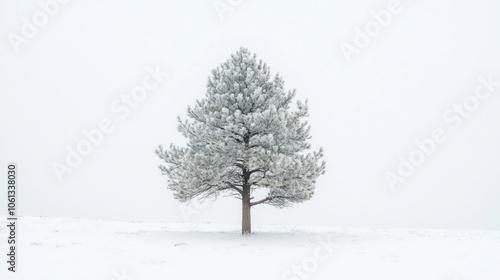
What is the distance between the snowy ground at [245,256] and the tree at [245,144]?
2.75 m

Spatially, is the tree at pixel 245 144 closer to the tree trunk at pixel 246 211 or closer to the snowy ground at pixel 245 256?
the tree trunk at pixel 246 211

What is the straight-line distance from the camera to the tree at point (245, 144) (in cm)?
2119

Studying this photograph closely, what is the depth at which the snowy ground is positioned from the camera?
13.6 m

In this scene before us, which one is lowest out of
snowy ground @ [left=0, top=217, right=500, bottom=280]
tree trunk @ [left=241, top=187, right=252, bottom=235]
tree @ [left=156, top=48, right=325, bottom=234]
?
snowy ground @ [left=0, top=217, right=500, bottom=280]

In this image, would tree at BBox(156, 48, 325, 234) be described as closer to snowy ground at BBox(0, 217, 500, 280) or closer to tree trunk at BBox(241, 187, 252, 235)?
tree trunk at BBox(241, 187, 252, 235)

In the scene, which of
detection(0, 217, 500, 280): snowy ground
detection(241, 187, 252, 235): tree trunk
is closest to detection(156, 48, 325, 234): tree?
detection(241, 187, 252, 235): tree trunk

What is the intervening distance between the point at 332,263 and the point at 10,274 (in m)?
11.0

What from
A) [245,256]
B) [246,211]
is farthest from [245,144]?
[245,256]

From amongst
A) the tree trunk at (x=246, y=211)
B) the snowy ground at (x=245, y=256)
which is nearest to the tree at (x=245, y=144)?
the tree trunk at (x=246, y=211)

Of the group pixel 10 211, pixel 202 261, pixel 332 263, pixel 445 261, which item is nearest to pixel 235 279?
pixel 202 261

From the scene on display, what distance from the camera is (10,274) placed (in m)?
13.2

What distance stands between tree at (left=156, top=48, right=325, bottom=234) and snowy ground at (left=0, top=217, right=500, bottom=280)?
2752 millimetres

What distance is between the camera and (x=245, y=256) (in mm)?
16469

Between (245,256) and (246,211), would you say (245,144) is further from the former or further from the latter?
(245,256)
